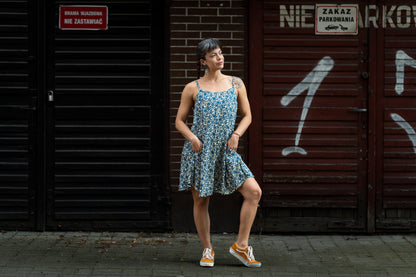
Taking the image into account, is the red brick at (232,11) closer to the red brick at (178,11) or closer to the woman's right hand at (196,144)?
the red brick at (178,11)

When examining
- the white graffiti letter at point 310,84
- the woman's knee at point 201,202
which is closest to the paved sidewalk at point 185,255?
the woman's knee at point 201,202

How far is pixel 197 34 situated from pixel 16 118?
6.90 feet

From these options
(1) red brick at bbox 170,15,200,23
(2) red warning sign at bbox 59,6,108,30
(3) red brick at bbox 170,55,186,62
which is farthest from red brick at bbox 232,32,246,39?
(2) red warning sign at bbox 59,6,108,30

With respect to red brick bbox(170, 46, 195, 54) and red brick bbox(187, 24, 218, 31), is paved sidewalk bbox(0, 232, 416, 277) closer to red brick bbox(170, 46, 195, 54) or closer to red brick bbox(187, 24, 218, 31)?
red brick bbox(170, 46, 195, 54)

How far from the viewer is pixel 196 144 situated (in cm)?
605

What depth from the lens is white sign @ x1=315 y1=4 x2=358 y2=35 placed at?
300 inches

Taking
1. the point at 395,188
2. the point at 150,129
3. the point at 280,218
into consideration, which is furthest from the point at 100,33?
the point at 395,188

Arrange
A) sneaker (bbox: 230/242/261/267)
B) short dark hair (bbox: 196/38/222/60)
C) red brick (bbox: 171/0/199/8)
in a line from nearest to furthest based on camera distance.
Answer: short dark hair (bbox: 196/38/222/60) → sneaker (bbox: 230/242/261/267) → red brick (bbox: 171/0/199/8)

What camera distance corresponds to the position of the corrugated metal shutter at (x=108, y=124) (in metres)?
7.64

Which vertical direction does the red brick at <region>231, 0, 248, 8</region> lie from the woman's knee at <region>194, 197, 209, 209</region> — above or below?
above

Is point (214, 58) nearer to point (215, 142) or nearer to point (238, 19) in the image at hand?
point (215, 142)

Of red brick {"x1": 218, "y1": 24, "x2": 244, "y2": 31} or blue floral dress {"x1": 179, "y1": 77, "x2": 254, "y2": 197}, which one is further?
red brick {"x1": 218, "y1": 24, "x2": 244, "y2": 31}

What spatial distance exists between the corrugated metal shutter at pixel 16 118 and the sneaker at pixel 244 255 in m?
2.59

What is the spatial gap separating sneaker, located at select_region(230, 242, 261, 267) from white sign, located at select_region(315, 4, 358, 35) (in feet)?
8.73
